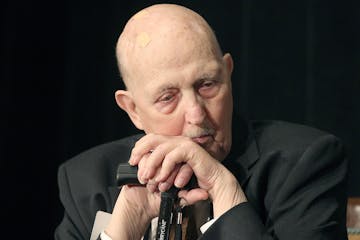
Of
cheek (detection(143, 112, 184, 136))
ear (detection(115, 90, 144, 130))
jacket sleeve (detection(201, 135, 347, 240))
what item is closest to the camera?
jacket sleeve (detection(201, 135, 347, 240))

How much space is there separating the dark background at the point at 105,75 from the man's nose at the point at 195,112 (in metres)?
1.41

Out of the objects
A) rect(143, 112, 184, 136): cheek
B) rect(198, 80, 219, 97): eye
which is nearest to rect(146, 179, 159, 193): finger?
rect(143, 112, 184, 136): cheek

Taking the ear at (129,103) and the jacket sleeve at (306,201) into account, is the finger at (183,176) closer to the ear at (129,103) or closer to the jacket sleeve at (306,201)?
the jacket sleeve at (306,201)

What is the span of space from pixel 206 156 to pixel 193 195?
9cm

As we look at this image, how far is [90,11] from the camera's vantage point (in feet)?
10.2

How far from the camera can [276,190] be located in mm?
1575

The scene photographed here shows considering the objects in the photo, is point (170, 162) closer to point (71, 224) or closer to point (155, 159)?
point (155, 159)

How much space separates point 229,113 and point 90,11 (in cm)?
167

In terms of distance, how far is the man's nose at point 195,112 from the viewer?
1.51 metres

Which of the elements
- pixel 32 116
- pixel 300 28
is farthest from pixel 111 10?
pixel 300 28

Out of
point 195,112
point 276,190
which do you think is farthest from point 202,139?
point 276,190

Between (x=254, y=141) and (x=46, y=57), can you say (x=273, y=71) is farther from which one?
(x=254, y=141)

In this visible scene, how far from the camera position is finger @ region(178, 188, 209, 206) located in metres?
1.47

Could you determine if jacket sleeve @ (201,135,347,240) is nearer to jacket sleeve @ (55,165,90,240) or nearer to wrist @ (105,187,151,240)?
wrist @ (105,187,151,240)
